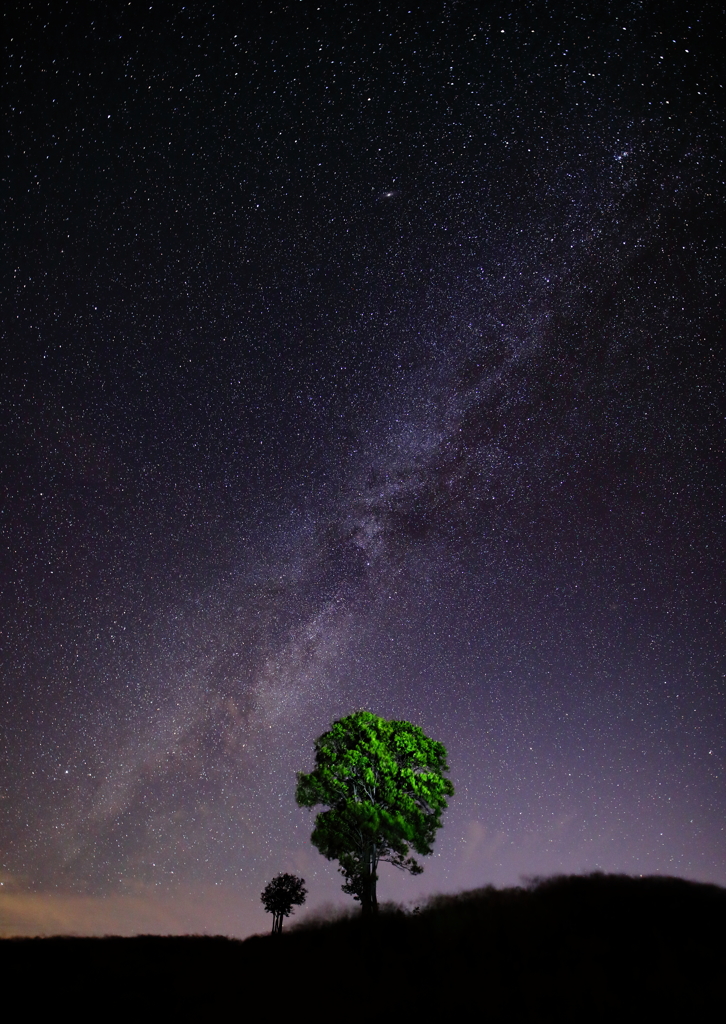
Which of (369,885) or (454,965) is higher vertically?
(369,885)

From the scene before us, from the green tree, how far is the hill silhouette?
2133 mm

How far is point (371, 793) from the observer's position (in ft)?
62.9

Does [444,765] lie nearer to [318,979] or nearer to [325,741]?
[325,741]

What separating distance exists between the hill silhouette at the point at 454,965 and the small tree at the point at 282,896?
4.63 metres

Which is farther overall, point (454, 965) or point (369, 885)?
point (369, 885)

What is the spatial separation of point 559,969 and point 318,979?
4.89 metres

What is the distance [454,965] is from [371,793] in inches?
338

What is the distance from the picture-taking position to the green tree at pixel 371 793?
59.3 ft

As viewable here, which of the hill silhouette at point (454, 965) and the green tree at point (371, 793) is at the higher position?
the green tree at point (371, 793)

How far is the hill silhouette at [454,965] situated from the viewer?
8859 millimetres

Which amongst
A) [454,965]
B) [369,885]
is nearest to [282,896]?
[369,885]

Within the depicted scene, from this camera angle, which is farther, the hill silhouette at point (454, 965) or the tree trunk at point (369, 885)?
the tree trunk at point (369, 885)

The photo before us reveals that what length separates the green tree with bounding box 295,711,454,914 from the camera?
1808cm

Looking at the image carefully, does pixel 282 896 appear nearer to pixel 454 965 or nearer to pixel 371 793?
pixel 371 793
